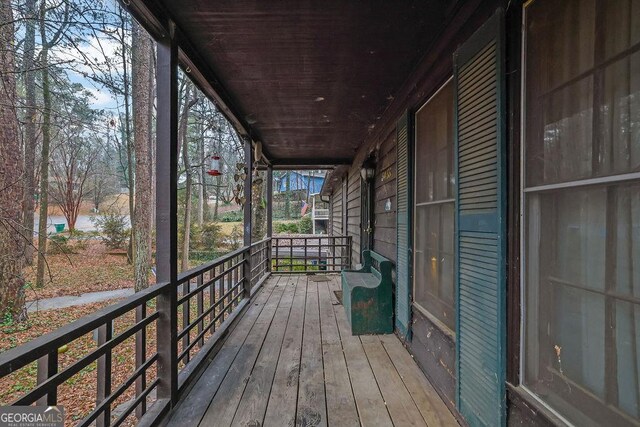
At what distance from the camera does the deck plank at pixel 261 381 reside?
165 cm

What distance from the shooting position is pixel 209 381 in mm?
2012

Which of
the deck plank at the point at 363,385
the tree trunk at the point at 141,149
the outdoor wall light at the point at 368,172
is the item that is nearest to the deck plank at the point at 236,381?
the deck plank at the point at 363,385

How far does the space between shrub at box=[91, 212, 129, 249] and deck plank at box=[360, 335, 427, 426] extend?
455 inches

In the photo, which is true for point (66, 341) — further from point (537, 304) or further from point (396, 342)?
point (396, 342)

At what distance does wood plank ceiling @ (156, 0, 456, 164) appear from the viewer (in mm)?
1604

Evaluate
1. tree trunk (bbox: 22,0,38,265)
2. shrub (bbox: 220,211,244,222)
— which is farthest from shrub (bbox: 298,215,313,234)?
tree trunk (bbox: 22,0,38,265)

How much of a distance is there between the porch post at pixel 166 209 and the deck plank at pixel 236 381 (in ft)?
0.85

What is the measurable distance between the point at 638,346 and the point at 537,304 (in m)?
0.36

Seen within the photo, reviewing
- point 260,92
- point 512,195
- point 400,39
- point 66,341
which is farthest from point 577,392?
point 260,92

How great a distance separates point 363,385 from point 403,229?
3.94 ft

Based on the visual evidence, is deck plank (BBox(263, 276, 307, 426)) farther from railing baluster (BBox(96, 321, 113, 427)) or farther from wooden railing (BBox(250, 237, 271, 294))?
wooden railing (BBox(250, 237, 271, 294))

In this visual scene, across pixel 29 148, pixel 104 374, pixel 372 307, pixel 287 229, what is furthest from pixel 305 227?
pixel 104 374

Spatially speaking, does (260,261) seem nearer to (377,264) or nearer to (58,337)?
(377,264)

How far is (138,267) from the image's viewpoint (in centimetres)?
603
